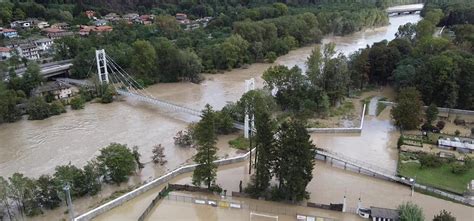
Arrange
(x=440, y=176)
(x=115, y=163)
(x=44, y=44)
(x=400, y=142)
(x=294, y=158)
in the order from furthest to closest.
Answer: (x=44, y=44) → (x=400, y=142) → (x=440, y=176) → (x=115, y=163) → (x=294, y=158)

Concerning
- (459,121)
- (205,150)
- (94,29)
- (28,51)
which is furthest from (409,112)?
(94,29)

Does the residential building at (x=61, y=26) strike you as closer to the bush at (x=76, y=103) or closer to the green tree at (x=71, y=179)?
the bush at (x=76, y=103)

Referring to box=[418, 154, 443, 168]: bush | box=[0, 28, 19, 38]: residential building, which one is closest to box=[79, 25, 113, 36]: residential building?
box=[0, 28, 19, 38]: residential building

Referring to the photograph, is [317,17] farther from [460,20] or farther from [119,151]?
[119,151]

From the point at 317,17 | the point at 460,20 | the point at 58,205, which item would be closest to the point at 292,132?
the point at 58,205

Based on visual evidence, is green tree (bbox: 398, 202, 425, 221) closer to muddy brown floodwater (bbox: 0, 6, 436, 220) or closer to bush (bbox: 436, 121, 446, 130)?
muddy brown floodwater (bbox: 0, 6, 436, 220)

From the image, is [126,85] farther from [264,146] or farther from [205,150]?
Result: [264,146]

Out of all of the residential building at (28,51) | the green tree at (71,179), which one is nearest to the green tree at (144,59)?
the residential building at (28,51)
